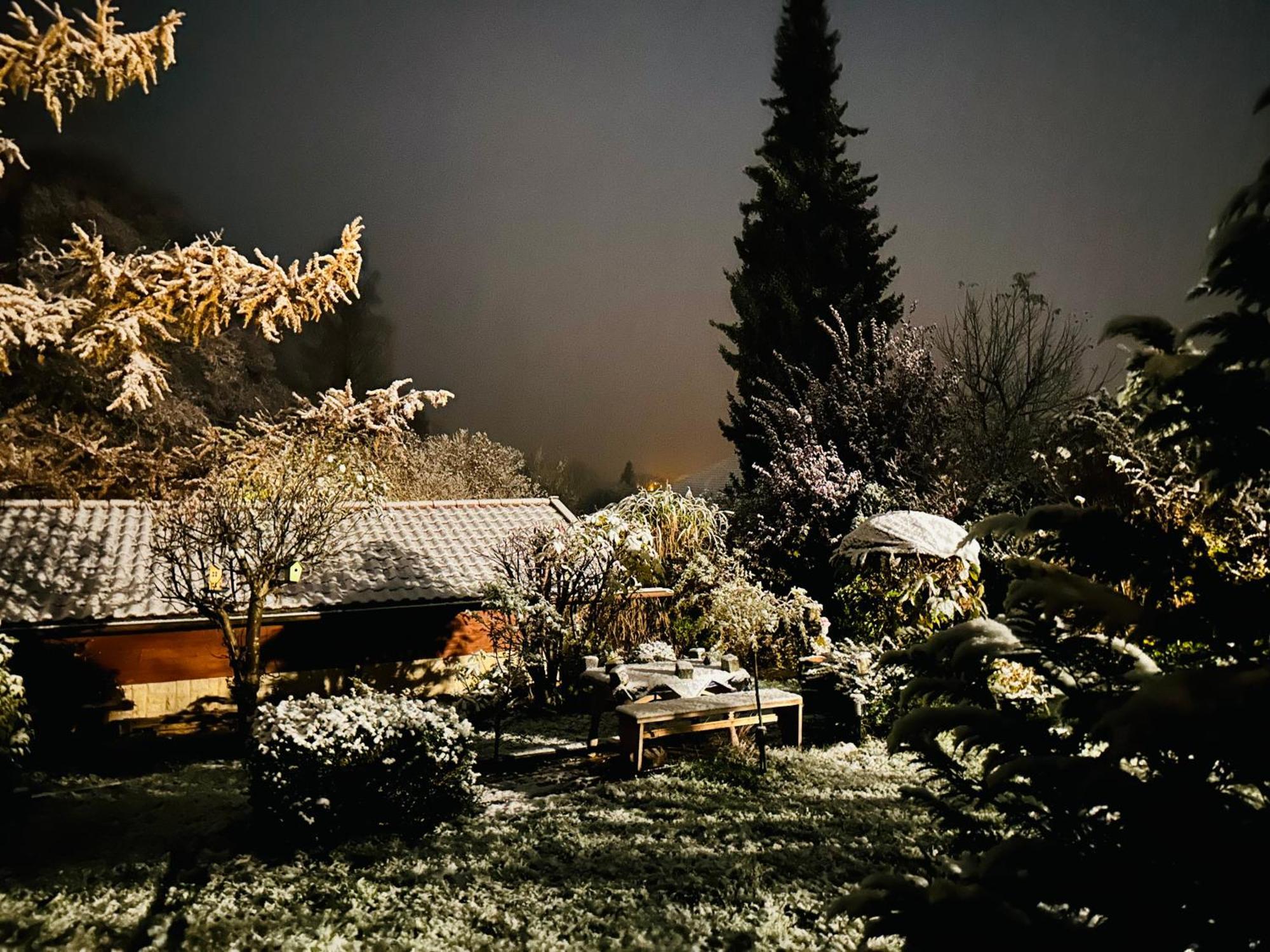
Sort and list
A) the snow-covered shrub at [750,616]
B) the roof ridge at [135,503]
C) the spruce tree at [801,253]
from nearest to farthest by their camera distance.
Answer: the roof ridge at [135,503], the snow-covered shrub at [750,616], the spruce tree at [801,253]

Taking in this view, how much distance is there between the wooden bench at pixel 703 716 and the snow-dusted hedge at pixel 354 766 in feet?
6.24

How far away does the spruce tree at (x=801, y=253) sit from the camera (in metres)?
21.3

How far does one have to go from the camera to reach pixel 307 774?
5535 mm

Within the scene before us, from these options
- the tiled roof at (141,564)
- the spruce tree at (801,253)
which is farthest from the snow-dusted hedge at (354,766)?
the spruce tree at (801,253)

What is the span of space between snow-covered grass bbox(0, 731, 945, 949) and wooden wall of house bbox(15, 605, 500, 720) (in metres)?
2.74

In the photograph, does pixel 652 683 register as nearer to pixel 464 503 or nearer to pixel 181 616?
pixel 181 616

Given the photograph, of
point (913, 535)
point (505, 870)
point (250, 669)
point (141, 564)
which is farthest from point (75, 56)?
point (913, 535)

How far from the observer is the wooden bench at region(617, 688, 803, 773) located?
7426mm

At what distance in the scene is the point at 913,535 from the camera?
31.7 feet

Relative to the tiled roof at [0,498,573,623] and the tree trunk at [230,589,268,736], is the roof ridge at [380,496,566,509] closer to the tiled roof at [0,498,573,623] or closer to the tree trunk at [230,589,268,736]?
the tiled roof at [0,498,573,623]

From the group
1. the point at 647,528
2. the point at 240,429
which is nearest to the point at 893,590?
the point at 647,528

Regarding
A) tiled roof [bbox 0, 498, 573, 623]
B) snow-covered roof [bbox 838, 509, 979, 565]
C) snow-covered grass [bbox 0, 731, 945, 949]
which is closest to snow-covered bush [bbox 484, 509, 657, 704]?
tiled roof [bbox 0, 498, 573, 623]

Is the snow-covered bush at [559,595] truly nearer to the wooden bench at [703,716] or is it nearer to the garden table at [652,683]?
the garden table at [652,683]

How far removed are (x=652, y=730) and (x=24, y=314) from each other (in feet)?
23.6
